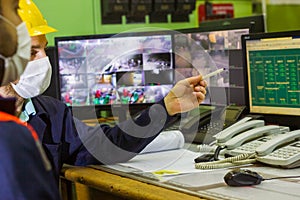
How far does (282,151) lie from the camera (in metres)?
1.76

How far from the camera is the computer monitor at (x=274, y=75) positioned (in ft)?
6.45

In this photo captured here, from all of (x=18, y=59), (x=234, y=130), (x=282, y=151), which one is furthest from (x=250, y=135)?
(x=18, y=59)

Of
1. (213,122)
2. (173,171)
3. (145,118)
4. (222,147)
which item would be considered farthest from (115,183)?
(213,122)

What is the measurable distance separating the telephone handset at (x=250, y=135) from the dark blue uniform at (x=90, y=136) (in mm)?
212

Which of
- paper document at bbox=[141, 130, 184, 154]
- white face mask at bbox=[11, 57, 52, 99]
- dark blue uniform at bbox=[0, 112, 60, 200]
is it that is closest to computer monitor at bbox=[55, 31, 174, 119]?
paper document at bbox=[141, 130, 184, 154]

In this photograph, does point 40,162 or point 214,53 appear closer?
point 40,162

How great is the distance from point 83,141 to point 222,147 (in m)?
0.45

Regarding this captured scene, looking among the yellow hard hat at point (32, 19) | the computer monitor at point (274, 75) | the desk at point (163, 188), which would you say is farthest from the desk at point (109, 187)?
the computer monitor at point (274, 75)

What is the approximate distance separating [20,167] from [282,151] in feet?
3.66

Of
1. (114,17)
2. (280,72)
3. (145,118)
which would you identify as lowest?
(145,118)

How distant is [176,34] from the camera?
8.46 feet

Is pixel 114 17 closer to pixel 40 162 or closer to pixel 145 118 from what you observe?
pixel 145 118

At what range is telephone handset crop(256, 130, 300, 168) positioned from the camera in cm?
169

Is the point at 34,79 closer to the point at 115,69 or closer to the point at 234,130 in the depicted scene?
the point at 234,130
